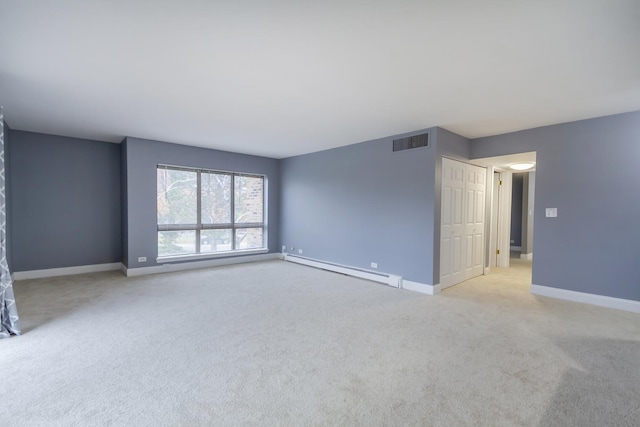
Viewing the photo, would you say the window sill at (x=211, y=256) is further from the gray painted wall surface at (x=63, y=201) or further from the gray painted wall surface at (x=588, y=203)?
the gray painted wall surface at (x=588, y=203)

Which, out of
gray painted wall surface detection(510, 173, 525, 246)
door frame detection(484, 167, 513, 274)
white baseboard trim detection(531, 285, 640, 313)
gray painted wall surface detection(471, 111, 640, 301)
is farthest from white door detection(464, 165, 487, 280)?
gray painted wall surface detection(510, 173, 525, 246)

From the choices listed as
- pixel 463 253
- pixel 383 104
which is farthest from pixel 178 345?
pixel 463 253

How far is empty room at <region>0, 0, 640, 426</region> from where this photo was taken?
1.87 metres

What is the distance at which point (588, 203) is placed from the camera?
151 inches

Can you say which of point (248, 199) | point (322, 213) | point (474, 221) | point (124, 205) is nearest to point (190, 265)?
point (124, 205)

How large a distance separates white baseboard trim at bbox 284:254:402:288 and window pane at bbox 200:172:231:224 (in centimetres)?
180

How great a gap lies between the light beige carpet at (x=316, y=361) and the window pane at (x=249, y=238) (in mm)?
2654

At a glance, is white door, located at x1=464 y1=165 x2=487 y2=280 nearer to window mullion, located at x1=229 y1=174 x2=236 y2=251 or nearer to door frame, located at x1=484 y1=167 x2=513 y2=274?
door frame, located at x1=484 y1=167 x2=513 y2=274

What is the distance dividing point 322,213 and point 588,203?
13.8 ft

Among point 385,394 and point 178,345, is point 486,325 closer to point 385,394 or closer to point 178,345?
point 385,394

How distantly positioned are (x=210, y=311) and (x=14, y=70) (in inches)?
118

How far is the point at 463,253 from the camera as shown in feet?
16.4

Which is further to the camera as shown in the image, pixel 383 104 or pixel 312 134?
pixel 312 134

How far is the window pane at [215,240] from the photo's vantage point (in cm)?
616
